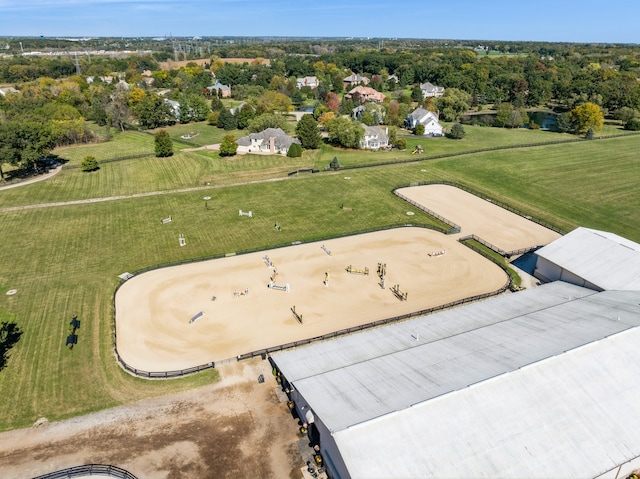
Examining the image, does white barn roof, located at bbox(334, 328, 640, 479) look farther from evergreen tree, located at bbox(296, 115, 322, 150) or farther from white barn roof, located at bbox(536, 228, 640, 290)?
evergreen tree, located at bbox(296, 115, 322, 150)

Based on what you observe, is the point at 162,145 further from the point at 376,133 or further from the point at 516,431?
the point at 516,431

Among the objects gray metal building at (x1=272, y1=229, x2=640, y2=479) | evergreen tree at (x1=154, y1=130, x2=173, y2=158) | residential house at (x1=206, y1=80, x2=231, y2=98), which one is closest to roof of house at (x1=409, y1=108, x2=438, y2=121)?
evergreen tree at (x1=154, y1=130, x2=173, y2=158)

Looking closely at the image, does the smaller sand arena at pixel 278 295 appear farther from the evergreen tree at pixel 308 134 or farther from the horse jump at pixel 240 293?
the evergreen tree at pixel 308 134

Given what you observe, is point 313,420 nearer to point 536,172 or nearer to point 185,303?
point 185,303

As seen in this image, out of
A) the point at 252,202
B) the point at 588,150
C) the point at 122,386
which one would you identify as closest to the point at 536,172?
the point at 588,150

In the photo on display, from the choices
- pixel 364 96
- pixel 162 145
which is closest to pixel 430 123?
pixel 364 96

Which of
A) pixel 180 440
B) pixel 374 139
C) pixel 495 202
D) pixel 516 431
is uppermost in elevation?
pixel 374 139

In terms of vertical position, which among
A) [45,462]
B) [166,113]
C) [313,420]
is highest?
[166,113]
